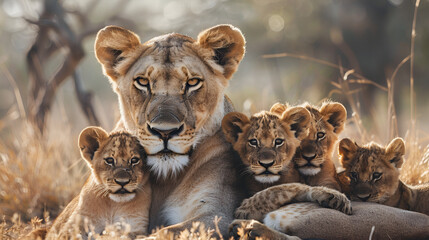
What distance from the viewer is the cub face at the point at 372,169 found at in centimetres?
430

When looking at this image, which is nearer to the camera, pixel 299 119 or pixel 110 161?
pixel 110 161

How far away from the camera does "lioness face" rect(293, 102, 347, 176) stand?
4.33m

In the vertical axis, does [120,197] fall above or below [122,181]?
below

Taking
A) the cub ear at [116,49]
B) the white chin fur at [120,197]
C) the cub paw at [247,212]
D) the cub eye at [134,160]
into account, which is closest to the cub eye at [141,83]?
the cub ear at [116,49]

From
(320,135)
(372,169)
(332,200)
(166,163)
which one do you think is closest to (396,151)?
(372,169)

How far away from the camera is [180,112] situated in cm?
388

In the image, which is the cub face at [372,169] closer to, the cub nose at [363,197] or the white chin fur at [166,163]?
the cub nose at [363,197]

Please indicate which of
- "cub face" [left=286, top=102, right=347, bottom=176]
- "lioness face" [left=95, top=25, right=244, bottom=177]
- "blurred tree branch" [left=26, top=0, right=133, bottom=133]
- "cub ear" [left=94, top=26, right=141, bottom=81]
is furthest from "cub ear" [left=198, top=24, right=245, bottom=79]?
"blurred tree branch" [left=26, top=0, right=133, bottom=133]

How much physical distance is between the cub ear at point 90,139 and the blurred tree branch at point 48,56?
153 inches

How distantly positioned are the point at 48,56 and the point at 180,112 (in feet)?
18.7

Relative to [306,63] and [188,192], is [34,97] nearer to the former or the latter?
[188,192]

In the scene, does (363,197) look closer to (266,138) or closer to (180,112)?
(266,138)

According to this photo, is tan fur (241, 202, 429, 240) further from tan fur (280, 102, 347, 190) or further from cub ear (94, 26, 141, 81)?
cub ear (94, 26, 141, 81)

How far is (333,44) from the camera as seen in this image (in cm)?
1786
